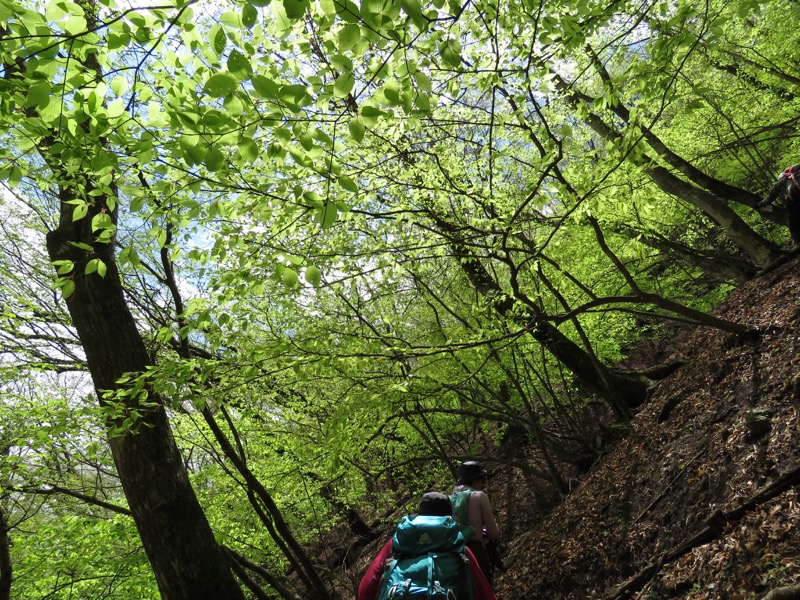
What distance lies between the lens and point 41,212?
8.59 meters

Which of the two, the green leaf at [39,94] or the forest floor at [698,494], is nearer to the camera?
the green leaf at [39,94]

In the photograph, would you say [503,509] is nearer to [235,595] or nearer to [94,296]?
[235,595]

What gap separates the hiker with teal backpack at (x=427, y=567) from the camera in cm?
331

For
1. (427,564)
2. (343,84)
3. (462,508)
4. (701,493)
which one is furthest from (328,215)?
(701,493)

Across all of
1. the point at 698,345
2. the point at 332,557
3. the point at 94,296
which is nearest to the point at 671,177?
the point at 698,345

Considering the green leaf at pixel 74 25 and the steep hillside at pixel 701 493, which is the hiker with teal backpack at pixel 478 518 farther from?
the green leaf at pixel 74 25

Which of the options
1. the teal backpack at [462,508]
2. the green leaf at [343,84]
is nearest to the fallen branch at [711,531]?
the teal backpack at [462,508]

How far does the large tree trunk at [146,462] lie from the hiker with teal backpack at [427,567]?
1.16m

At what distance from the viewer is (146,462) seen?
3.64m

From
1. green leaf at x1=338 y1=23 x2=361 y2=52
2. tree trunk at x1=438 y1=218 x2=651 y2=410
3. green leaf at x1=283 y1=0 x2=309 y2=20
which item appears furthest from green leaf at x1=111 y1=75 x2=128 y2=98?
tree trunk at x1=438 y1=218 x2=651 y2=410

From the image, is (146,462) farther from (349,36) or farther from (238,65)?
(349,36)

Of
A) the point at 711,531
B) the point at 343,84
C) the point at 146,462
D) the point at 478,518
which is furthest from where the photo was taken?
the point at 478,518

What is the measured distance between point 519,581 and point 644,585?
237cm

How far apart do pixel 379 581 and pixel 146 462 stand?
2.08m
